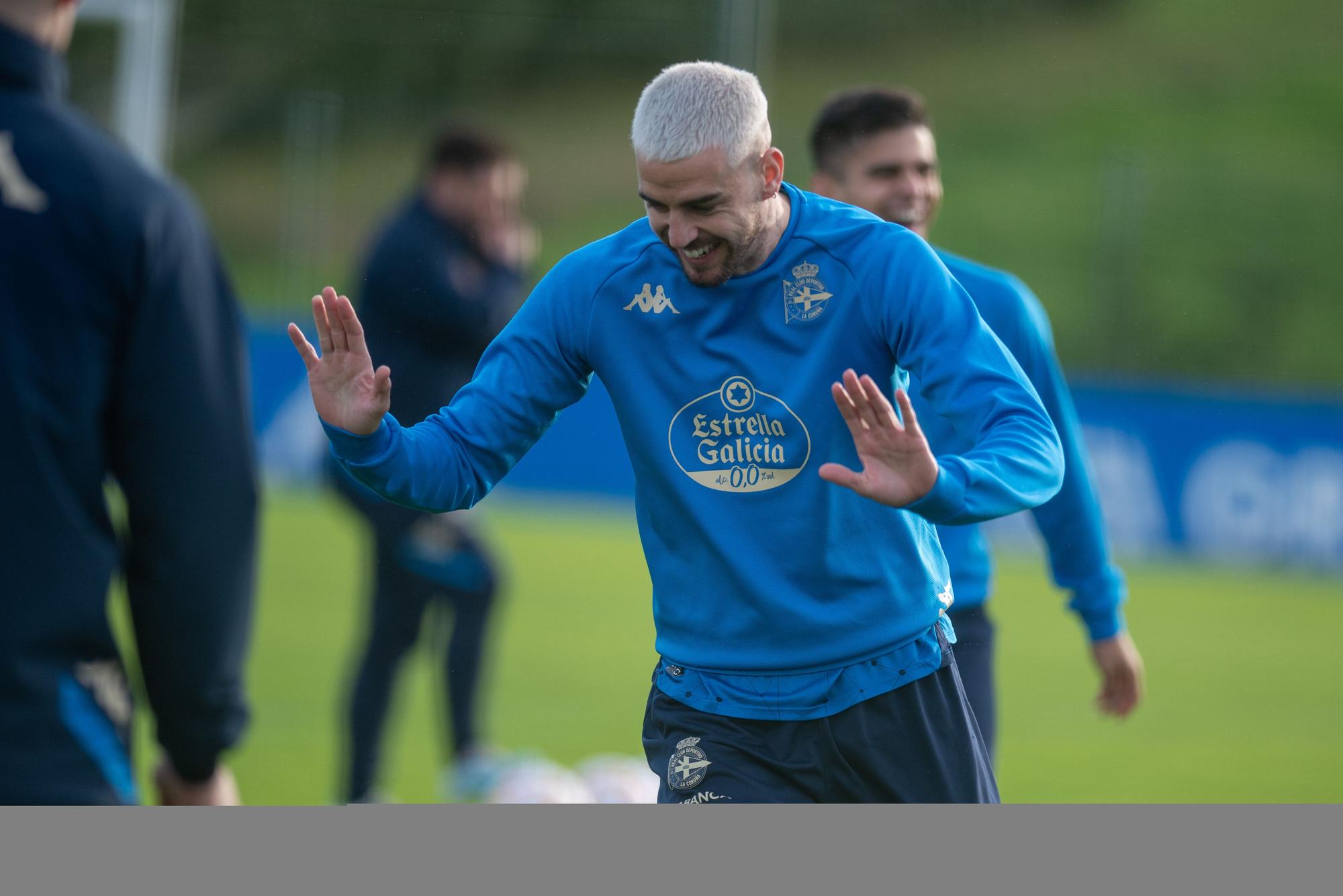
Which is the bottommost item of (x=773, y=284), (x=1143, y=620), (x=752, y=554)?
(x=1143, y=620)

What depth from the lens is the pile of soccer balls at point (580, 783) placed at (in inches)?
170

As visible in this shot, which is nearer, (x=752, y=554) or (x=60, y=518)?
(x=60, y=518)

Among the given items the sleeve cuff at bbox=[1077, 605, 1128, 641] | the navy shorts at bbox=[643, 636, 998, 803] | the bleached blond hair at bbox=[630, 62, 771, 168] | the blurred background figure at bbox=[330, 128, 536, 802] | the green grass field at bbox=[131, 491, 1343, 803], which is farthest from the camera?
the green grass field at bbox=[131, 491, 1343, 803]

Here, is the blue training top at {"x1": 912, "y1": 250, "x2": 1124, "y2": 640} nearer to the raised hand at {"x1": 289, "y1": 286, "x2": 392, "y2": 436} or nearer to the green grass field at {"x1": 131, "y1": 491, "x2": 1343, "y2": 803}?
the green grass field at {"x1": 131, "y1": 491, "x2": 1343, "y2": 803}

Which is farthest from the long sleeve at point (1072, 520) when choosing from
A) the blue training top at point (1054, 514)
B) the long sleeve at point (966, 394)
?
the long sleeve at point (966, 394)

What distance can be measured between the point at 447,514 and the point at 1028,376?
238 cm

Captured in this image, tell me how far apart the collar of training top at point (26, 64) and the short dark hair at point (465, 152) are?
9.53 feet

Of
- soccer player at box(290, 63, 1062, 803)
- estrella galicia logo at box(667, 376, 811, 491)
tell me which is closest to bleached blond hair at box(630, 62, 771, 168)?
soccer player at box(290, 63, 1062, 803)

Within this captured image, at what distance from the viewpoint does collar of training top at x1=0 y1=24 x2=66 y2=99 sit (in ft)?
5.97

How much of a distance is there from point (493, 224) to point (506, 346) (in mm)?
2188

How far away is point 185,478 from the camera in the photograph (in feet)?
6.13

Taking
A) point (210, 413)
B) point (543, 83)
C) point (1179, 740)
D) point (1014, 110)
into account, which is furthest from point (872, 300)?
point (1014, 110)

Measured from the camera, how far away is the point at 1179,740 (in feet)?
20.7

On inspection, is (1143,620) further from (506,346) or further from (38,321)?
(38,321)
